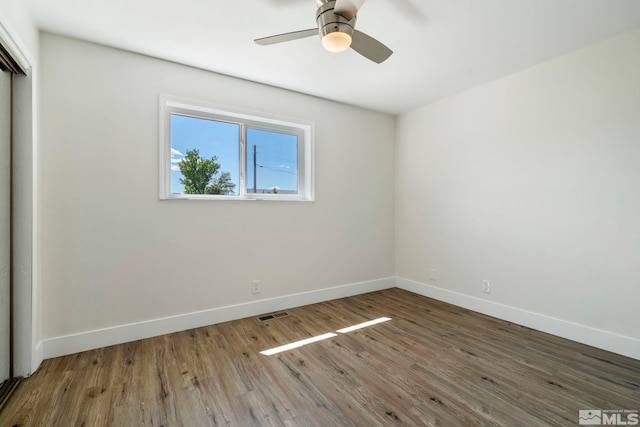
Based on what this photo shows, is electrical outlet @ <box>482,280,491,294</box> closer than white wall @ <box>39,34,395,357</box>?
No

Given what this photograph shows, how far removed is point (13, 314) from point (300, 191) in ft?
8.08

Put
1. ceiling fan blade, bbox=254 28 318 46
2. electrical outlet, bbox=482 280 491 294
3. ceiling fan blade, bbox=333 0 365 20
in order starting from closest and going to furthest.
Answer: ceiling fan blade, bbox=333 0 365 20
ceiling fan blade, bbox=254 28 318 46
electrical outlet, bbox=482 280 491 294

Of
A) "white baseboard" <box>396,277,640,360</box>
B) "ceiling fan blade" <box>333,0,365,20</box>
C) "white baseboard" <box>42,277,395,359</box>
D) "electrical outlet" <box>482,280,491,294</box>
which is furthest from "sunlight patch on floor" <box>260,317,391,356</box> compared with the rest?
"ceiling fan blade" <box>333,0,365,20</box>

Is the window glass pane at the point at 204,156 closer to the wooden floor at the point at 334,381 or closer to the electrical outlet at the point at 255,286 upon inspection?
the electrical outlet at the point at 255,286

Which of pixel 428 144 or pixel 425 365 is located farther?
pixel 428 144

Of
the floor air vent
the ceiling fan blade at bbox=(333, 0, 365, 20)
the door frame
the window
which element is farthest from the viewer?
the floor air vent

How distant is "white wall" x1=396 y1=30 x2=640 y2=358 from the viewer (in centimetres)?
207

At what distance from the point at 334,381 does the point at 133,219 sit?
6.62 ft

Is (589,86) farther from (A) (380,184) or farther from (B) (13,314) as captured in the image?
(B) (13,314)

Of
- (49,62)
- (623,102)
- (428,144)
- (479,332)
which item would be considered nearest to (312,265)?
(479,332)

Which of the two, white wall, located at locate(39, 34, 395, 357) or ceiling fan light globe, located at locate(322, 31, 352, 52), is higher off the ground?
ceiling fan light globe, located at locate(322, 31, 352, 52)

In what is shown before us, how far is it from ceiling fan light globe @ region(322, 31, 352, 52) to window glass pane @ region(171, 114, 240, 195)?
1.65 m

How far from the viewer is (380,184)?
148 inches

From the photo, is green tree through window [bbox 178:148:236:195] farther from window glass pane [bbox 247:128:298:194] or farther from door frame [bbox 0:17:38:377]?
door frame [bbox 0:17:38:377]
